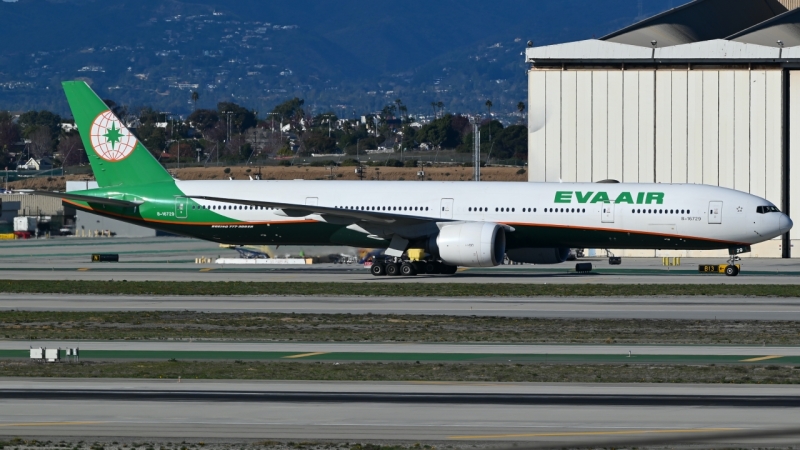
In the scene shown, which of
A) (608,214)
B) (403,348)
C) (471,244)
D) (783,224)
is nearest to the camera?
(403,348)

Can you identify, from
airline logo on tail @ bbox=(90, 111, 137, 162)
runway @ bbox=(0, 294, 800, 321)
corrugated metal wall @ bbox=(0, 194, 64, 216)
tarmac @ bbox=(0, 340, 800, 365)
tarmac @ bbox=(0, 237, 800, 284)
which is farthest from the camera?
corrugated metal wall @ bbox=(0, 194, 64, 216)

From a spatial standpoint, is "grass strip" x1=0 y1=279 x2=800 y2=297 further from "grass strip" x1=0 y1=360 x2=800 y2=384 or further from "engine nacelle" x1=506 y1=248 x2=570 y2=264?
"grass strip" x1=0 y1=360 x2=800 y2=384

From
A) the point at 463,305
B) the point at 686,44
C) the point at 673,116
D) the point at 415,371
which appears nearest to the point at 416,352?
the point at 415,371

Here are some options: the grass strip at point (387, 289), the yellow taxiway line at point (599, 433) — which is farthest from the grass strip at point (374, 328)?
the yellow taxiway line at point (599, 433)

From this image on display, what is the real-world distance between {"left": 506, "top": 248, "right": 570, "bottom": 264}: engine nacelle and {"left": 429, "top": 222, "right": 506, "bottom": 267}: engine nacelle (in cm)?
223

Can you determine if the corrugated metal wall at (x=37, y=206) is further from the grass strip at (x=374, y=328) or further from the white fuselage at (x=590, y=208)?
the grass strip at (x=374, y=328)

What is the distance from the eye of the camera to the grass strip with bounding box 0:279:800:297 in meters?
37.1

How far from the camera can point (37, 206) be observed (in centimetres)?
9825

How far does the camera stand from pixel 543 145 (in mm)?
63250

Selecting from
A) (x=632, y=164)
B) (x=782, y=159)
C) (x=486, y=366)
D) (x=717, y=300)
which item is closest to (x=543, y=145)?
(x=632, y=164)

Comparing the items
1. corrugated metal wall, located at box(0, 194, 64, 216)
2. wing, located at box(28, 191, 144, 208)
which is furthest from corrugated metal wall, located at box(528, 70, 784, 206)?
corrugated metal wall, located at box(0, 194, 64, 216)

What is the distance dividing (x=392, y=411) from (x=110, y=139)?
3338cm

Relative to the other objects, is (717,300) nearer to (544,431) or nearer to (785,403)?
(785,403)

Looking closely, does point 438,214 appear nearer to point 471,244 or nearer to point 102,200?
point 471,244
